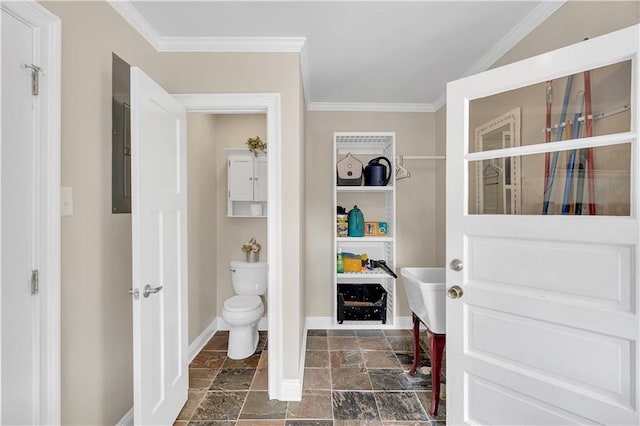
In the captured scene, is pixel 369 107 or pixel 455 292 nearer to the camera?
pixel 455 292

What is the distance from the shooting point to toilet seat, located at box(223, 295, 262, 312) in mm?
2455

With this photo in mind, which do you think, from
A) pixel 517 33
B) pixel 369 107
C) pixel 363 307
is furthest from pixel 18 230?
pixel 369 107

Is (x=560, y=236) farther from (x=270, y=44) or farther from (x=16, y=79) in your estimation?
(x=16, y=79)

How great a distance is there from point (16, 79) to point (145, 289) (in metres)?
0.98

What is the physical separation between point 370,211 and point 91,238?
2.54 m

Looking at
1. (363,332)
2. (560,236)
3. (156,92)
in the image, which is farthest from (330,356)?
(156,92)

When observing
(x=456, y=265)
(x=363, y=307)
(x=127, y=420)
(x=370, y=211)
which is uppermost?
(x=370, y=211)

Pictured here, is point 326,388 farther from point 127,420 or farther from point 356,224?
point 356,224

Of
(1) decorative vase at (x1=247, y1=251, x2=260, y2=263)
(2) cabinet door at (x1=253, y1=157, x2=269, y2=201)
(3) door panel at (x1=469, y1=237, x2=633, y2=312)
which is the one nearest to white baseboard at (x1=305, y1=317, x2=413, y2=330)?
(1) decorative vase at (x1=247, y1=251, x2=260, y2=263)

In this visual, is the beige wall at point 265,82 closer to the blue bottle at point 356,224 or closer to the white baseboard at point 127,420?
the white baseboard at point 127,420

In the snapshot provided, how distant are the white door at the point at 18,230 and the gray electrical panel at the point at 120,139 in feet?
1.49

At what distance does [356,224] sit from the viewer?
3.04 meters

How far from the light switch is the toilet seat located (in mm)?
1486

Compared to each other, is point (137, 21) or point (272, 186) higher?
point (137, 21)
